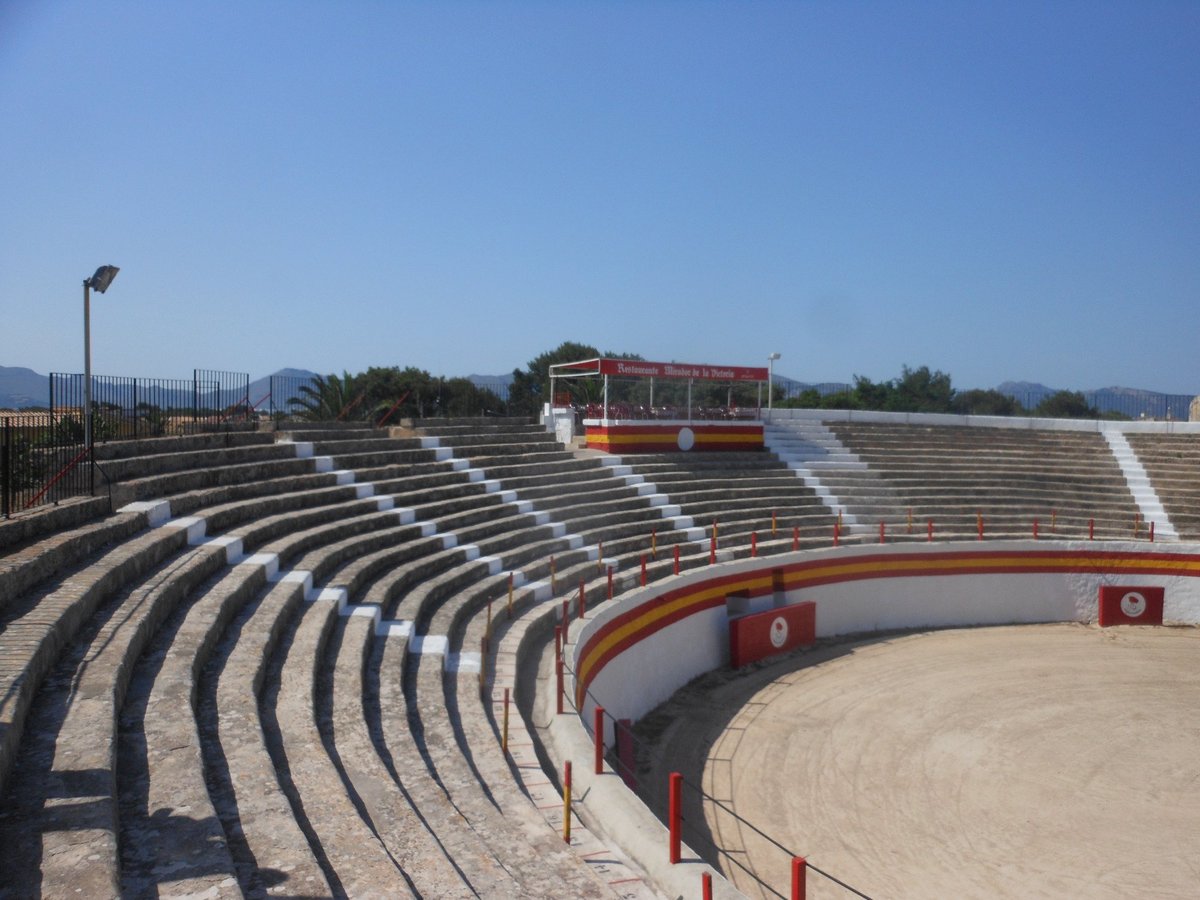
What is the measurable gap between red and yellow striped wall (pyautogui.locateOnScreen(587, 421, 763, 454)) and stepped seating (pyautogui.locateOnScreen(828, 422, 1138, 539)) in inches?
155

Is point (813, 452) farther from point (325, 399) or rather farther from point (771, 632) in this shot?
point (325, 399)

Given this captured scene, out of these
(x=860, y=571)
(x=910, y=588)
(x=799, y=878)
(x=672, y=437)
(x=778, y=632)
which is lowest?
(x=778, y=632)

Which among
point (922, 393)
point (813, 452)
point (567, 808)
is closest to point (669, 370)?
point (813, 452)

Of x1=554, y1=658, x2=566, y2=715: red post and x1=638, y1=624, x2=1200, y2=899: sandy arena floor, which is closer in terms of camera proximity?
x1=638, y1=624, x2=1200, y2=899: sandy arena floor

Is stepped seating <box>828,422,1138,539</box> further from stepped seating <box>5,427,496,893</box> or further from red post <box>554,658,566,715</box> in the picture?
stepped seating <box>5,427,496,893</box>

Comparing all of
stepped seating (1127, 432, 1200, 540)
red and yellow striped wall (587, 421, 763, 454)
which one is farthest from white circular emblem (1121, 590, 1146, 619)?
red and yellow striped wall (587, 421, 763, 454)

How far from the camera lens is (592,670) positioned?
13.9 m

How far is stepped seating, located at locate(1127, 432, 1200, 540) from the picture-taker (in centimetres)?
2612

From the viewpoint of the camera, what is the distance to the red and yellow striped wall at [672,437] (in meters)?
26.3

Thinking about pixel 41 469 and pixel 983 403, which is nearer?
pixel 41 469

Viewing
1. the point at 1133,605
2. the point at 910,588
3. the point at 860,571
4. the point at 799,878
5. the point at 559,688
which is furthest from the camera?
the point at 1133,605

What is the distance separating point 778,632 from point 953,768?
7.01 m

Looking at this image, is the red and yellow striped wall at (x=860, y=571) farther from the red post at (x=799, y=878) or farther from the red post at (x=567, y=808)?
the red post at (x=799, y=878)

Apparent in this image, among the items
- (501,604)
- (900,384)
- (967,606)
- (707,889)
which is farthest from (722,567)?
(900,384)
